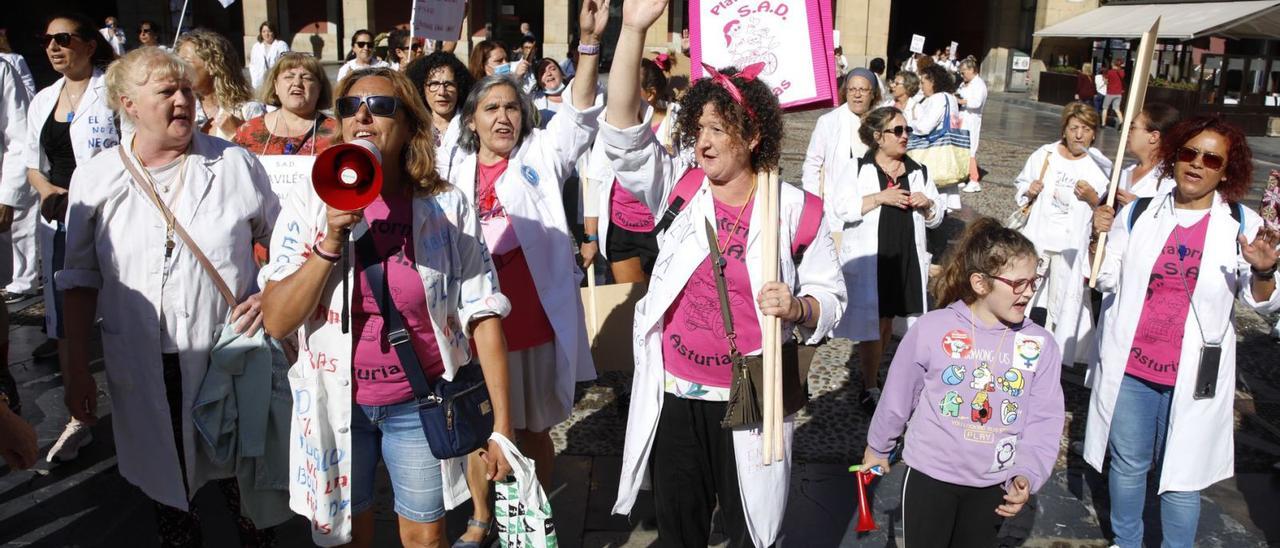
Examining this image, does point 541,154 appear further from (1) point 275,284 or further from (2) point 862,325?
(2) point 862,325

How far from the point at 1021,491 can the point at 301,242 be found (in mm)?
2168

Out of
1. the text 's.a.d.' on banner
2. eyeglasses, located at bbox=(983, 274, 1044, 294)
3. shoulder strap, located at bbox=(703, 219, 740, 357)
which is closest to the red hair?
eyeglasses, located at bbox=(983, 274, 1044, 294)

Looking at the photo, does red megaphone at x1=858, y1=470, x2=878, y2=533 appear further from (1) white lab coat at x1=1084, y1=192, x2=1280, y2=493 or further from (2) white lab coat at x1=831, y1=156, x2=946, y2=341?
(2) white lab coat at x1=831, y1=156, x2=946, y2=341

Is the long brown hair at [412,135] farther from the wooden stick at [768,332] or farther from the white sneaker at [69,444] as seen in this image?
the white sneaker at [69,444]

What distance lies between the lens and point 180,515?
3.20 meters

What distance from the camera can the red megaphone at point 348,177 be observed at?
7.02ft

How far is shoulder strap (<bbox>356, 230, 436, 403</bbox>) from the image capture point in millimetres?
2514

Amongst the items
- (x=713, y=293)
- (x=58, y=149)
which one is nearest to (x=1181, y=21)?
(x=713, y=293)

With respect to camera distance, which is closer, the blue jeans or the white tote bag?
the white tote bag

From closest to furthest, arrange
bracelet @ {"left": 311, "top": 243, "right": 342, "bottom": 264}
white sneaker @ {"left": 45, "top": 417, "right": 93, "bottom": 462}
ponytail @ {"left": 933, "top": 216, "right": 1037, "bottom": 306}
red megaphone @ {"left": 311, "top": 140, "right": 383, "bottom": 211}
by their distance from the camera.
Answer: red megaphone @ {"left": 311, "top": 140, "right": 383, "bottom": 211}, bracelet @ {"left": 311, "top": 243, "right": 342, "bottom": 264}, ponytail @ {"left": 933, "top": 216, "right": 1037, "bottom": 306}, white sneaker @ {"left": 45, "top": 417, "right": 93, "bottom": 462}

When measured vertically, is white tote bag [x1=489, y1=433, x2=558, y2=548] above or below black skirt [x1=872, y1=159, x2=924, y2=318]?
below

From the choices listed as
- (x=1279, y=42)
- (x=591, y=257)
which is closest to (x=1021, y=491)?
(x=591, y=257)

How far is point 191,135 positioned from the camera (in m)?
3.08

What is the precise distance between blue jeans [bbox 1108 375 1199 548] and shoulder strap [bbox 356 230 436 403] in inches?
104
